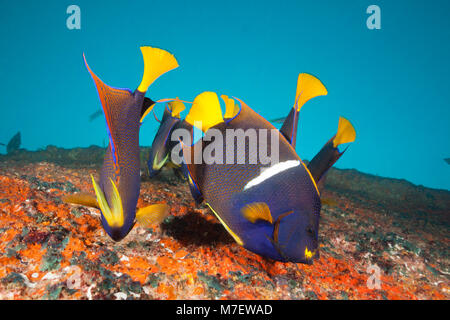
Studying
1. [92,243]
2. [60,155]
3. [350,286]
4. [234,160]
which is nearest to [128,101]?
[234,160]

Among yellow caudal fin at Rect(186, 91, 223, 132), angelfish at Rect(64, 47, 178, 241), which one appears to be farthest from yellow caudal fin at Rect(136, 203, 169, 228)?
yellow caudal fin at Rect(186, 91, 223, 132)

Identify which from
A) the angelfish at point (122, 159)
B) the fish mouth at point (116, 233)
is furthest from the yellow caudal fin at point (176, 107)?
the fish mouth at point (116, 233)

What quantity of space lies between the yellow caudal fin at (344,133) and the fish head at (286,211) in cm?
58

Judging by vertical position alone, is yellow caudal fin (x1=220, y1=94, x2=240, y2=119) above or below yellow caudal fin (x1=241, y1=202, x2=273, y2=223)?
above

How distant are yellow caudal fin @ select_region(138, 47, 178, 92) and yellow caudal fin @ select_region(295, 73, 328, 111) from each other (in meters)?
0.73

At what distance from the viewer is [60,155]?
801 centimetres

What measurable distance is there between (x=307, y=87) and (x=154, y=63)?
881 mm

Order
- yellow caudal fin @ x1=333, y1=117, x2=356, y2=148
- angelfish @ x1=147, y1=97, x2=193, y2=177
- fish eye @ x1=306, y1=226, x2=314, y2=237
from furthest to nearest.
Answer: angelfish @ x1=147, y1=97, x2=193, y2=177 < yellow caudal fin @ x1=333, y1=117, x2=356, y2=148 < fish eye @ x1=306, y1=226, x2=314, y2=237

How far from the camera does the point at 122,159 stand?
112cm

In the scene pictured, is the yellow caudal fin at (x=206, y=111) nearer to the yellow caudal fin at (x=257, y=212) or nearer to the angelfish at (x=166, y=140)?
the yellow caudal fin at (x=257, y=212)

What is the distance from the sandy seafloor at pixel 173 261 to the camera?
131cm

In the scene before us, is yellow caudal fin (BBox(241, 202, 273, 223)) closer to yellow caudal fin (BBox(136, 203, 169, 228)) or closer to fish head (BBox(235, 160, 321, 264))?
fish head (BBox(235, 160, 321, 264))

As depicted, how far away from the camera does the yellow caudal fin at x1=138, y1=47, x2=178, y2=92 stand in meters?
1.15

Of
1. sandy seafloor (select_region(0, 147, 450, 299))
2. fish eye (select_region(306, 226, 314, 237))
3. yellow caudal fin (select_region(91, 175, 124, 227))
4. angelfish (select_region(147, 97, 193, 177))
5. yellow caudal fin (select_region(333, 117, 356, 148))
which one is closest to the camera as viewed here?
yellow caudal fin (select_region(91, 175, 124, 227))
